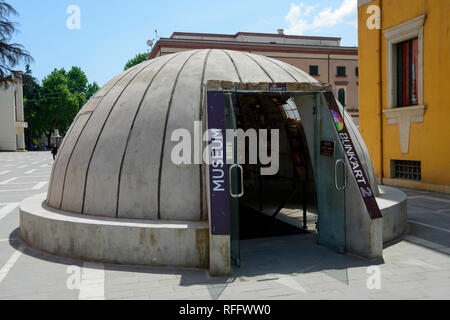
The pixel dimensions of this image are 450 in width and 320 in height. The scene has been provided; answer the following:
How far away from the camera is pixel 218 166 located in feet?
20.6

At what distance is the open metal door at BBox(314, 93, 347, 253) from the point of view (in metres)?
7.21

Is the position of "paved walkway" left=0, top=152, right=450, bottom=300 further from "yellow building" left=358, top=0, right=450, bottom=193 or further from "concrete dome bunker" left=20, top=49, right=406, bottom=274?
"yellow building" left=358, top=0, right=450, bottom=193

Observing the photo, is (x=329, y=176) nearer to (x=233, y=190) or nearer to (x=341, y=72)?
(x=233, y=190)

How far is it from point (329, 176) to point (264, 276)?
95.6 inches

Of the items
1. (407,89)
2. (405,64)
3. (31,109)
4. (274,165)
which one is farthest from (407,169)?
(31,109)

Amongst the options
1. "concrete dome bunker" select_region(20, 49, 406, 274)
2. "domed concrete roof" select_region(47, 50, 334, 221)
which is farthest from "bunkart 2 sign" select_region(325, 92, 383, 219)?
"domed concrete roof" select_region(47, 50, 334, 221)

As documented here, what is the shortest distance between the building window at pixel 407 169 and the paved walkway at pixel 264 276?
8769 millimetres

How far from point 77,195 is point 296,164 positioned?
5931mm

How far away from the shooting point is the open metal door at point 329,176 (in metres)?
7.21

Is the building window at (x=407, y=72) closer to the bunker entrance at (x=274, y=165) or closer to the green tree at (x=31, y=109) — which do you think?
the bunker entrance at (x=274, y=165)

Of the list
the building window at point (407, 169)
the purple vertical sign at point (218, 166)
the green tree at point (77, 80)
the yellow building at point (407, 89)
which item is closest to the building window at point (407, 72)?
the yellow building at point (407, 89)

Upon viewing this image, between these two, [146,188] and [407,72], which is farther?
[407,72]

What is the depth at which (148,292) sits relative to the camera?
5.45m

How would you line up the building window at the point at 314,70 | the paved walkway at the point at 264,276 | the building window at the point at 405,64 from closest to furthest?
1. the paved walkway at the point at 264,276
2. the building window at the point at 405,64
3. the building window at the point at 314,70
